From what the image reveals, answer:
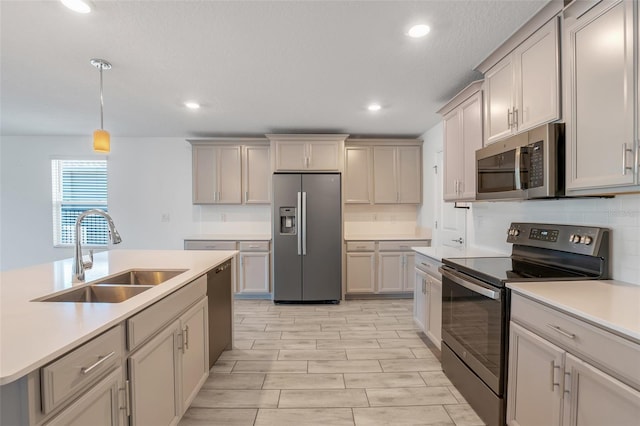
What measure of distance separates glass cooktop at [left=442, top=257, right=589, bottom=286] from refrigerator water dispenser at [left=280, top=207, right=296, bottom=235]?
88.4 inches

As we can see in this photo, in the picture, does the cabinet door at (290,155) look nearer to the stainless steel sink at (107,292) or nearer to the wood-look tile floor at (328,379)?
the wood-look tile floor at (328,379)

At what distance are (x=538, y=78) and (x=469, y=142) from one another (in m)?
0.85

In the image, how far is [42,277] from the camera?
1850mm

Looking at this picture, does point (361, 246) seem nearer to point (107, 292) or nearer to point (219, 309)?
point (219, 309)

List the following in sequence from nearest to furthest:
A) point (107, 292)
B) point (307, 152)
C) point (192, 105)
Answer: point (107, 292), point (192, 105), point (307, 152)

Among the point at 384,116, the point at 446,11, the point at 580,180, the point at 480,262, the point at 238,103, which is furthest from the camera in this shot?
the point at 384,116

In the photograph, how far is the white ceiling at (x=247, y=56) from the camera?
1761 mm

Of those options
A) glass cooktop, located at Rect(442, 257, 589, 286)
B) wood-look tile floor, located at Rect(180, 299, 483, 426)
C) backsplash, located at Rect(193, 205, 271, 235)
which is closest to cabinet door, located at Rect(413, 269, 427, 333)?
wood-look tile floor, located at Rect(180, 299, 483, 426)

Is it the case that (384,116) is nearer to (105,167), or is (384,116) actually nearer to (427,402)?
(427,402)

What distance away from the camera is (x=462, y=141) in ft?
9.00

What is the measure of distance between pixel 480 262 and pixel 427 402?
103cm

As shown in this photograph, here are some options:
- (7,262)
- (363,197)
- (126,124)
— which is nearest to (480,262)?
(363,197)

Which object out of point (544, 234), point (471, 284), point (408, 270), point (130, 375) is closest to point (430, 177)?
point (408, 270)

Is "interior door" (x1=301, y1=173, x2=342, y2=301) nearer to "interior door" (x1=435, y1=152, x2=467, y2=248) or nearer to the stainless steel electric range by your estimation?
"interior door" (x1=435, y1=152, x2=467, y2=248)
